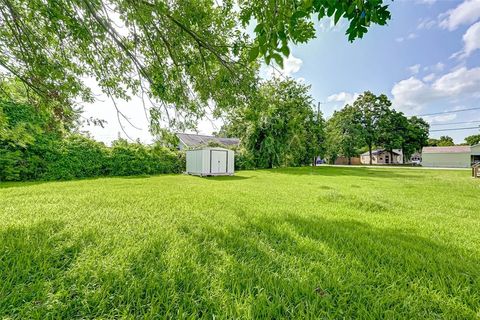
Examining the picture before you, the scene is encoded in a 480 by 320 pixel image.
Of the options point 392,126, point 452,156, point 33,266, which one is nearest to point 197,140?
point 33,266

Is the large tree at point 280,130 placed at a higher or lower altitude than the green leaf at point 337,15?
higher

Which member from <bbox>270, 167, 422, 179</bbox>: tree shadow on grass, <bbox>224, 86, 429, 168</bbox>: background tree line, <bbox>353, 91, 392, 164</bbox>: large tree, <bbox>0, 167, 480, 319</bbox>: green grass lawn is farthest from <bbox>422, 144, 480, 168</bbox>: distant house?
<bbox>0, 167, 480, 319</bbox>: green grass lawn

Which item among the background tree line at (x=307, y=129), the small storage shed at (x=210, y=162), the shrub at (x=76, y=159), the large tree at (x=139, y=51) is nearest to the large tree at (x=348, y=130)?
the background tree line at (x=307, y=129)

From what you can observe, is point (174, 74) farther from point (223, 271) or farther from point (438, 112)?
point (438, 112)

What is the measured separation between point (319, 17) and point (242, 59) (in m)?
2.32

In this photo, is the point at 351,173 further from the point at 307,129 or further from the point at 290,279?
the point at 290,279

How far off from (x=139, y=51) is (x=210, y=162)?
30.6ft

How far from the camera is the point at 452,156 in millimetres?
31859

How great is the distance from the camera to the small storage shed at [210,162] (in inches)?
499

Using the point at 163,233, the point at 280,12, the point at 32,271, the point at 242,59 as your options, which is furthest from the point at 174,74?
the point at 32,271

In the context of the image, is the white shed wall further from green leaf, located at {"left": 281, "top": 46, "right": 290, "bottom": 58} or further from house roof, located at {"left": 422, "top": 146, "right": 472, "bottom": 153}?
green leaf, located at {"left": 281, "top": 46, "right": 290, "bottom": 58}

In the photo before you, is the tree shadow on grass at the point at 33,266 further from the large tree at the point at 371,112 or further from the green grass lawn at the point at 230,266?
the large tree at the point at 371,112

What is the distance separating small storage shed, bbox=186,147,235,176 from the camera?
12664 mm

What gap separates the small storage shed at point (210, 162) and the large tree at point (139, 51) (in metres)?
8.94
